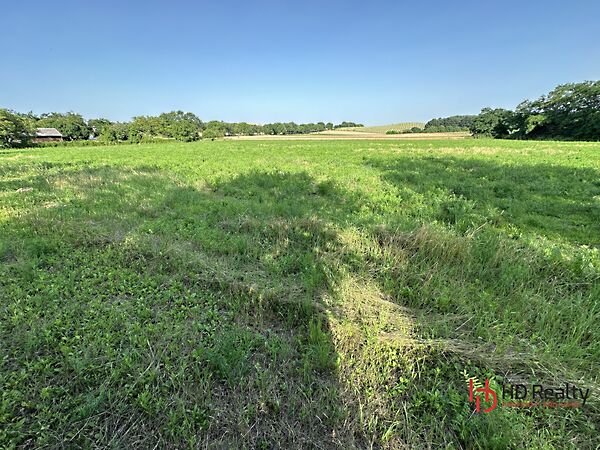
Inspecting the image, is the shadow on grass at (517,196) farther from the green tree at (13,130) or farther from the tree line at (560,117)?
the green tree at (13,130)

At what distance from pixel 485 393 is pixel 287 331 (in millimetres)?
1936

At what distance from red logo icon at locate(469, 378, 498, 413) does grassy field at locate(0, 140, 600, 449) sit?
8 centimetres

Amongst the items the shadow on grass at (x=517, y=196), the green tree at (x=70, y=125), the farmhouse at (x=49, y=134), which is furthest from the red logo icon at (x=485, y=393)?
the green tree at (x=70, y=125)

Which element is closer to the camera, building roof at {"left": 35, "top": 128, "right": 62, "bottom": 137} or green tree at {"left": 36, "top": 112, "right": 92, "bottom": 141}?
building roof at {"left": 35, "top": 128, "right": 62, "bottom": 137}

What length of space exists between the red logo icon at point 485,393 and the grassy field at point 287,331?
0.27 ft

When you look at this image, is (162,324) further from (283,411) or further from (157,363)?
(283,411)

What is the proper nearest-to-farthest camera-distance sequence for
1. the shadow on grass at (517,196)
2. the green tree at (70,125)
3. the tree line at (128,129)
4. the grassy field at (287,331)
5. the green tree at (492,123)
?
the grassy field at (287,331) → the shadow on grass at (517,196) → the green tree at (492,123) → the tree line at (128,129) → the green tree at (70,125)

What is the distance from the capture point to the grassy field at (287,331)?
6.81ft

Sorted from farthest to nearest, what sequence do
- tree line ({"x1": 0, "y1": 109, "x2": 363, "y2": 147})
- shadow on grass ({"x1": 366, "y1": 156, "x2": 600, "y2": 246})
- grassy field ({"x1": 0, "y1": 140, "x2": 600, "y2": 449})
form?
1. tree line ({"x1": 0, "y1": 109, "x2": 363, "y2": 147})
2. shadow on grass ({"x1": 366, "y1": 156, "x2": 600, "y2": 246})
3. grassy field ({"x1": 0, "y1": 140, "x2": 600, "y2": 449})

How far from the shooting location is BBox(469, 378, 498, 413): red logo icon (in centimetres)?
217

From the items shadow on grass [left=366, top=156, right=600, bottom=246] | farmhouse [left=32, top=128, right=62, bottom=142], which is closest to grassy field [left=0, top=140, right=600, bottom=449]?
shadow on grass [left=366, top=156, right=600, bottom=246]

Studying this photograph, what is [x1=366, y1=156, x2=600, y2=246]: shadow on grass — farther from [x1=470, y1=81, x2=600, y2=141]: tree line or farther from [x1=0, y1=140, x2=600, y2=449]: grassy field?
[x1=470, y1=81, x2=600, y2=141]: tree line

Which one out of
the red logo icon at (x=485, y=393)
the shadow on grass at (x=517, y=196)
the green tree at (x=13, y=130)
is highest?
the green tree at (x=13, y=130)

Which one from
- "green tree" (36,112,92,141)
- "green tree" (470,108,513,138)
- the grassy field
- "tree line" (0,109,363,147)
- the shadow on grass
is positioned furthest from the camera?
"green tree" (36,112,92,141)
